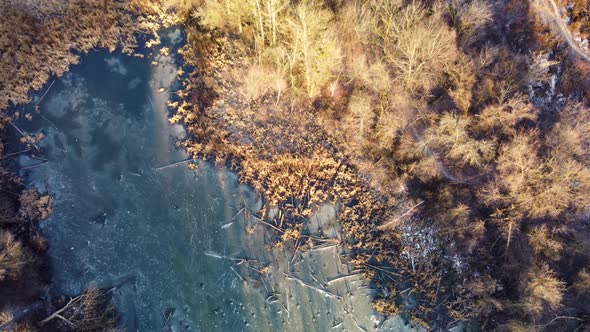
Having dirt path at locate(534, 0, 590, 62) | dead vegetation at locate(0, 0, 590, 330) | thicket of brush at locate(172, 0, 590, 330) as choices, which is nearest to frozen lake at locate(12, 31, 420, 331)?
dead vegetation at locate(0, 0, 590, 330)

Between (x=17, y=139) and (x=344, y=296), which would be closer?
(x=344, y=296)

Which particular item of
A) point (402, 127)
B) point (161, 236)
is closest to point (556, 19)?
point (402, 127)

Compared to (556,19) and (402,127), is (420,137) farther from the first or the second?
(556,19)

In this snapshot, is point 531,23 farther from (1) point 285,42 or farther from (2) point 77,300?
(2) point 77,300

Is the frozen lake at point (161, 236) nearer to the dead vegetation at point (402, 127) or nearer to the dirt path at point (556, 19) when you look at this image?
the dead vegetation at point (402, 127)

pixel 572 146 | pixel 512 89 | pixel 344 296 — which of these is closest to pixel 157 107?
pixel 344 296

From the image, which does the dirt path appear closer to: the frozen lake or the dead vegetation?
the dead vegetation

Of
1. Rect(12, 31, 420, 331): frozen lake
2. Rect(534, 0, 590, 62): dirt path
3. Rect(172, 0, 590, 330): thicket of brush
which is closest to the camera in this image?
Rect(172, 0, 590, 330): thicket of brush
